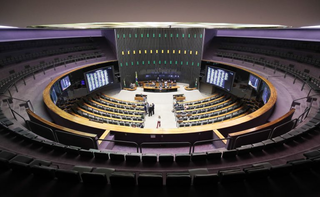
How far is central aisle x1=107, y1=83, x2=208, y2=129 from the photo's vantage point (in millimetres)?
12550

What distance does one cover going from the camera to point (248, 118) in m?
6.87

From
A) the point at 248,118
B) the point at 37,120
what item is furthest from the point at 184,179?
the point at 37,120

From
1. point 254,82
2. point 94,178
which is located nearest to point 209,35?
point 254,82

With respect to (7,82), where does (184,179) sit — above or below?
below

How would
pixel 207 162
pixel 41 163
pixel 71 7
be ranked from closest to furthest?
pixel 71 7 → pixel 41 163 → pixel 207 162

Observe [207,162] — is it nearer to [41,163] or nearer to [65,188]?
[65,188]

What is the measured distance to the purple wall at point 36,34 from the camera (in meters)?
12.4

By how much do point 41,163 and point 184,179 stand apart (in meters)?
3.59

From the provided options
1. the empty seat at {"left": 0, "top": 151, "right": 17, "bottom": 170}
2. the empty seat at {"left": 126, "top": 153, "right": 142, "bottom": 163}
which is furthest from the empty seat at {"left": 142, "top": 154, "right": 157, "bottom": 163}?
the empty seat at {"left": 0, "top": 151, "right": 17, "bottom": 170}

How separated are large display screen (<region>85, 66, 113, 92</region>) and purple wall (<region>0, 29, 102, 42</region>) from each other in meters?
6.42

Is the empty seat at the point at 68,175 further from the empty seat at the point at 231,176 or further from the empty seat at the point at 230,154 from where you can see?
the empty seat at the point at 230,154

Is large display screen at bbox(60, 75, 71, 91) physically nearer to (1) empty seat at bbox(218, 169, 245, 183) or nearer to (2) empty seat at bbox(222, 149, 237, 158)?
(2) empty seat at bbox(222, 149, 237, 158)

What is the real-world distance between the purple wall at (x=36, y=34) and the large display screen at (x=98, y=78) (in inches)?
253

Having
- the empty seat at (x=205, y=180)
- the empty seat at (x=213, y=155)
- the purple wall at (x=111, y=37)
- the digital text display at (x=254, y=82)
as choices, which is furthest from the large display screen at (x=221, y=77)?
the empty seat at (x=205, y=180)
